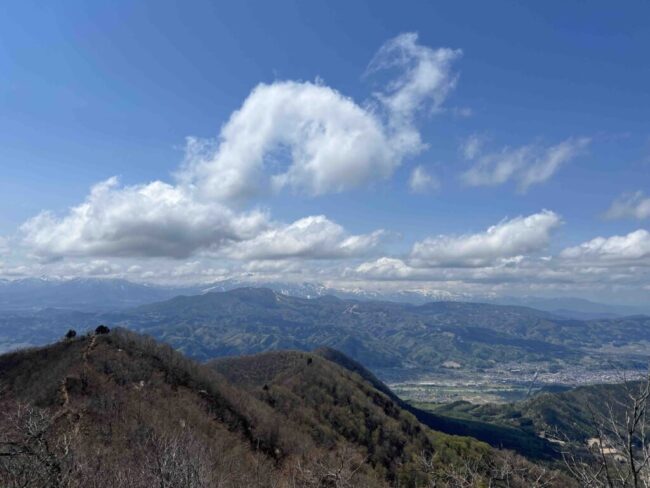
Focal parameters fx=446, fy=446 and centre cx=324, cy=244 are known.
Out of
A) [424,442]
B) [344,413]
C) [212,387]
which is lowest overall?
[424,442]

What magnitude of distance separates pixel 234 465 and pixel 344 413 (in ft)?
389

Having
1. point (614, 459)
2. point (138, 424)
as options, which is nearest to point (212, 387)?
point (138, 424)

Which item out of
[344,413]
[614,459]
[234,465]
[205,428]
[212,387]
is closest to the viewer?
[614,459]

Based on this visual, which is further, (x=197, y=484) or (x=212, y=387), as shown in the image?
(x=212, y=387)

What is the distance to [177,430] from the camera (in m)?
77.1

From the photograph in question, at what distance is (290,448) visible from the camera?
4523 inches

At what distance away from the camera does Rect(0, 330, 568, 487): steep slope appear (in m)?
32.3

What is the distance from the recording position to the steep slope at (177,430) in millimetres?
32281

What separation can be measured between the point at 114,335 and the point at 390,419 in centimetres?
11780

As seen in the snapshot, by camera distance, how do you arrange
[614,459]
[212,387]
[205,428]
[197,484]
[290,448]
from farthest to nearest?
[212,387], [290,448], [205,428], [197,484], [614,459]

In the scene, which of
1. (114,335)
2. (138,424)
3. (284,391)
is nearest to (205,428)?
(138,424)

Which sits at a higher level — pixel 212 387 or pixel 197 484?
pixel 197 484

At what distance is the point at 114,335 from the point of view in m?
140

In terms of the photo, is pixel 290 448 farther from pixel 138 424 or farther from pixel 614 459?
pixel 614 459
